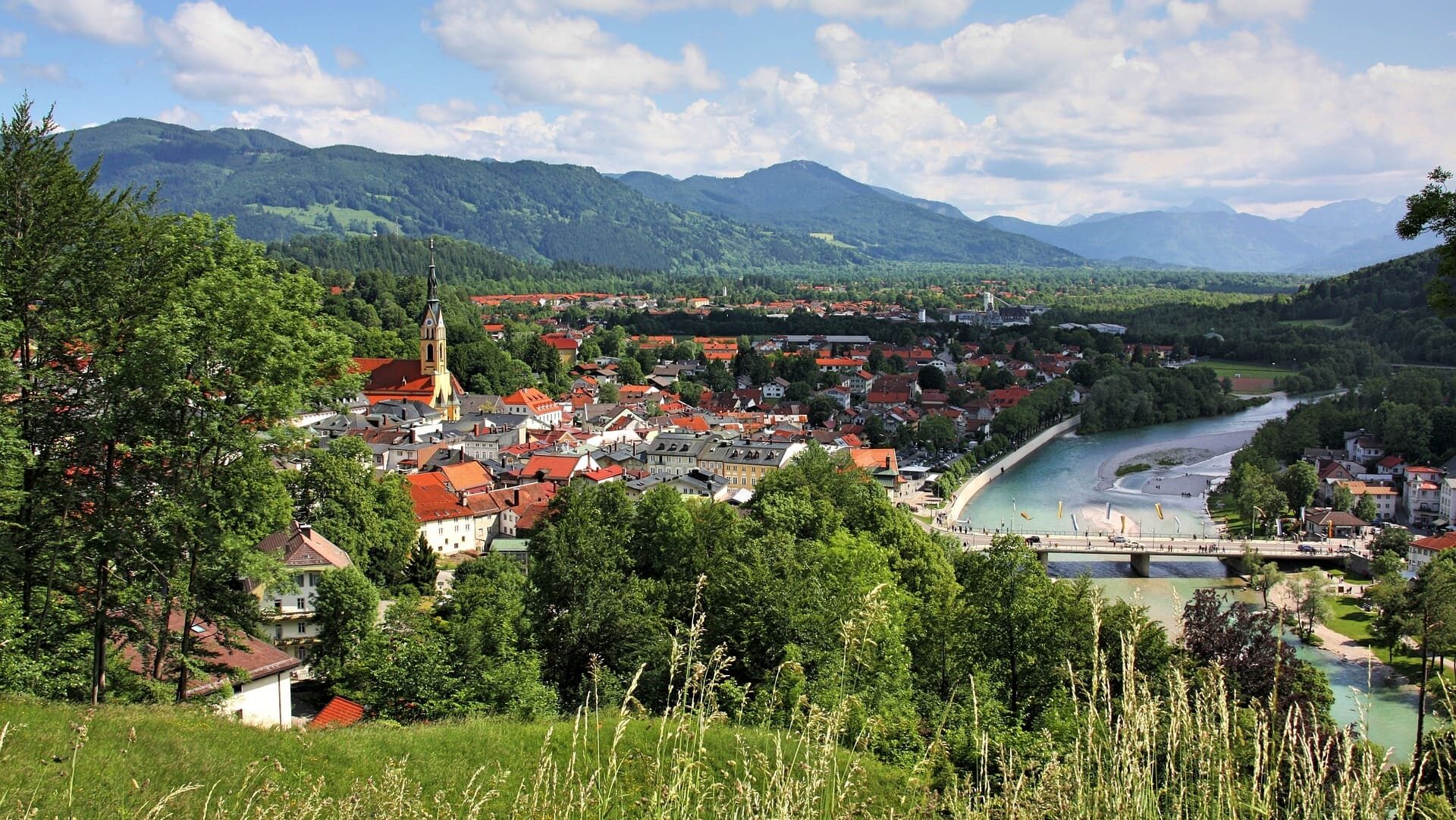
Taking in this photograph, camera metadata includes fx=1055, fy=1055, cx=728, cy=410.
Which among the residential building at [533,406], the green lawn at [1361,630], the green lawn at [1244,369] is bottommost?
the green lawn at [1361,630]

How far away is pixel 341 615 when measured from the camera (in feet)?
48.3

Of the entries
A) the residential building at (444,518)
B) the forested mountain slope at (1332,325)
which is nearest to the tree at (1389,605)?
the residential building at (444,518)

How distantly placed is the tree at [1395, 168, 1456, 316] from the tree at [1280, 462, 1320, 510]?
101ft

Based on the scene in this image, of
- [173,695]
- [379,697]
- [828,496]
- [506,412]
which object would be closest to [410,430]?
[506,412]

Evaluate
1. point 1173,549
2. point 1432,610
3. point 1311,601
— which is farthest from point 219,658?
point 1173,549

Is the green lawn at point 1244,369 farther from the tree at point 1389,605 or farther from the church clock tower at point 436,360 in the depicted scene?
the church clock tower at point 436,360

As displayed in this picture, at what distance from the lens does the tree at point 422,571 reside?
18.9 meters

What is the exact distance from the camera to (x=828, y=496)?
20.5m

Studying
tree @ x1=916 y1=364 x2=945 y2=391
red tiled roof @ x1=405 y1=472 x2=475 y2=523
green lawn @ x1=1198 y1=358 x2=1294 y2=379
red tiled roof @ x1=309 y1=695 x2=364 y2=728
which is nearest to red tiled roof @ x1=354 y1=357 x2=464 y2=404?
red tiled roof @ x1=405 y1=472 x2=475 y2=523

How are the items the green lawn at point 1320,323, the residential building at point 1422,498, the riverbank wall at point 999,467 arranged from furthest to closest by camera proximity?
the green lawn at point 1320,323 < the riverbank wall at point 999,467 < the residential building at point 1422,498

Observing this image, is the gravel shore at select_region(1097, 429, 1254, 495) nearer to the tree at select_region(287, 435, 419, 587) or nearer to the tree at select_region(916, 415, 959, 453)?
the tree at select_region(916, 415, 959, 453)

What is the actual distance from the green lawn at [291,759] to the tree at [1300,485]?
31255mm

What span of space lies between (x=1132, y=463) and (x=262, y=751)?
127ft

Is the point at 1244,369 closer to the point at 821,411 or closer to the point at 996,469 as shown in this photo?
the point at 821,411
